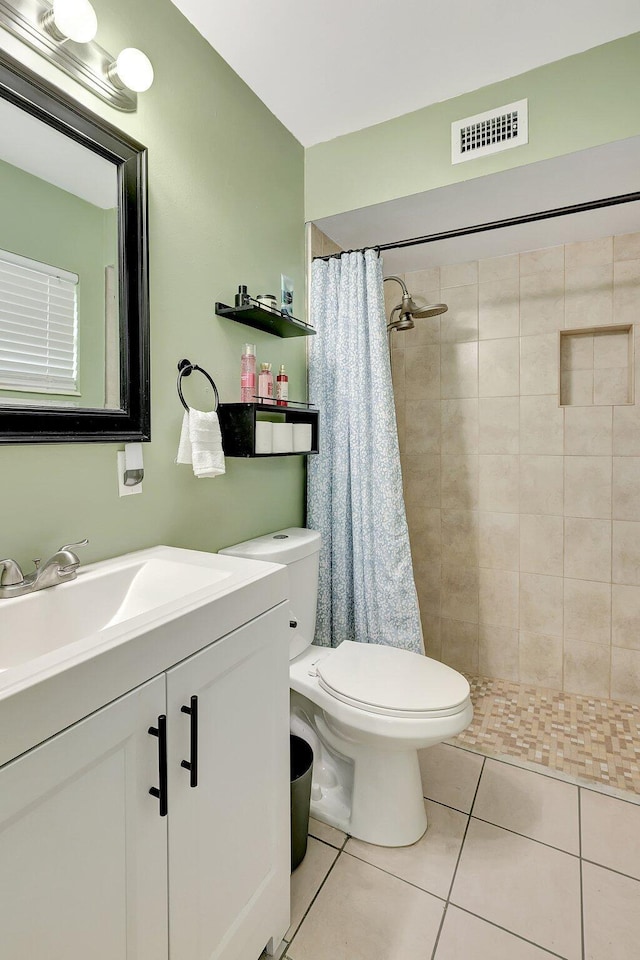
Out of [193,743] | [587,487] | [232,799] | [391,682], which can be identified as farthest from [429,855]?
[587,487]

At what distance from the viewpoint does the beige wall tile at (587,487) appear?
7.38 feet

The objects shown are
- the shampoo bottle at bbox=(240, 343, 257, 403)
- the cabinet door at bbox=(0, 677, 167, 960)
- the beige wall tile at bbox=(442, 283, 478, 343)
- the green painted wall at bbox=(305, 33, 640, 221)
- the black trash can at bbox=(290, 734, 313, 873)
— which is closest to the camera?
the cabinet door at bbox=(0, 677, 167, 960)

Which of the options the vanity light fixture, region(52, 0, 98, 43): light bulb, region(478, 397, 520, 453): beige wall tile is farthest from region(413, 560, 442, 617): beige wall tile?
region(52, 0, 98, 43): light bulb

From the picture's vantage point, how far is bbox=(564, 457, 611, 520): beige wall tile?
7.38 ft

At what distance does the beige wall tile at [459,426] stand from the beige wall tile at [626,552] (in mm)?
743

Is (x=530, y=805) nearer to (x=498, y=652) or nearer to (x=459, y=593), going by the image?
(x=498, y=652)

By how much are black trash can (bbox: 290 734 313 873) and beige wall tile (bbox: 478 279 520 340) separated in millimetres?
2046

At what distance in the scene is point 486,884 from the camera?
4.40 ft

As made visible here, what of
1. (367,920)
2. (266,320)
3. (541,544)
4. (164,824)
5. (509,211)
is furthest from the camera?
(541,544)

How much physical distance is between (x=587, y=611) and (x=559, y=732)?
573 mm

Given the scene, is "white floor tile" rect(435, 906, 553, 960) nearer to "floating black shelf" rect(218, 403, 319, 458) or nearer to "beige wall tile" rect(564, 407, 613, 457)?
"floating black shelf" rect(218, 403, 319, 458)

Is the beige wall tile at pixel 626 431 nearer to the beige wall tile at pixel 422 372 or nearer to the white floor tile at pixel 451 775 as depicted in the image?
the beige wall tile at pixel 422 372

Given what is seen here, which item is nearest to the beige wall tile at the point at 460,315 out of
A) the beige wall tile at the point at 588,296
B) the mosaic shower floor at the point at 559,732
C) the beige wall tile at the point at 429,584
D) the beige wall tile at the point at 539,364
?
the beige wall tile at the point at 539,364

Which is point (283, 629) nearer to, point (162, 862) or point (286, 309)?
point (162, 862)
